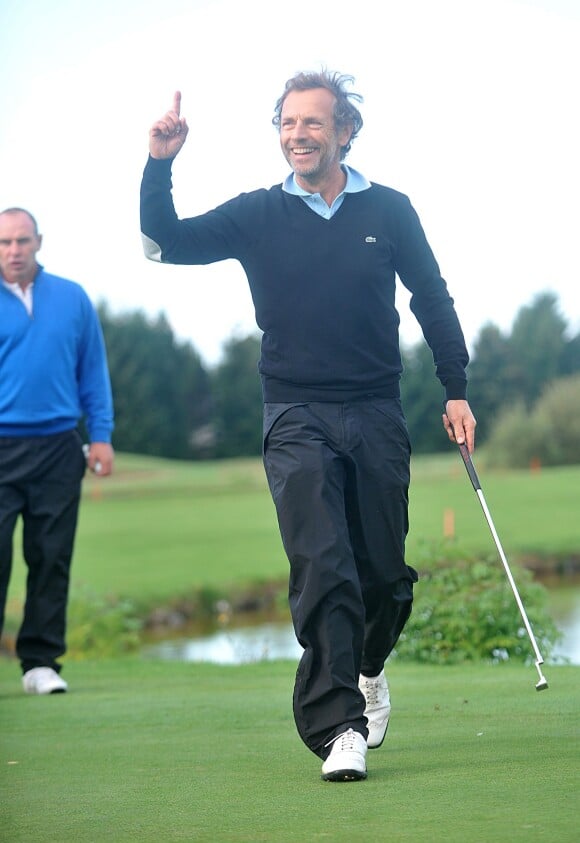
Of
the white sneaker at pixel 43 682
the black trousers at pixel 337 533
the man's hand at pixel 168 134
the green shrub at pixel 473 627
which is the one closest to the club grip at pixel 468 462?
the black trousers at pixel 337 533

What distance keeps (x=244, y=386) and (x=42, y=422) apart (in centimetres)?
5435

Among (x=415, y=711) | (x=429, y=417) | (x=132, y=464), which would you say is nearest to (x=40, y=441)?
(x=415, y=711)

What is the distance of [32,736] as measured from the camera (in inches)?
219

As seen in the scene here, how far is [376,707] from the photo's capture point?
15.9 ft

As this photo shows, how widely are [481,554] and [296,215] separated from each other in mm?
5238

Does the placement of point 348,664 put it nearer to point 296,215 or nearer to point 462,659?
point 296,215

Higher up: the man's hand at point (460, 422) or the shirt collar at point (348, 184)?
the shirt collar at point (348, 184)

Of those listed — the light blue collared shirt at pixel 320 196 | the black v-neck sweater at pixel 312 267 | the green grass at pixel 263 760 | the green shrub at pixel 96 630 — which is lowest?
the green shrub at pixel 96 630

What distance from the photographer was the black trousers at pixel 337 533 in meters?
4.32

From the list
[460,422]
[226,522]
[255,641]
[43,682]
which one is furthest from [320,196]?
[226,522]

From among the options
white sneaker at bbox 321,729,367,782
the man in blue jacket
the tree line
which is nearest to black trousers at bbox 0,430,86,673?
the man in blue jacket

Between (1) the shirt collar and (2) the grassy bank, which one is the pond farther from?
(1) the shirt collar

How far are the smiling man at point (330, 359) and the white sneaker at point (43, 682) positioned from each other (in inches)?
102

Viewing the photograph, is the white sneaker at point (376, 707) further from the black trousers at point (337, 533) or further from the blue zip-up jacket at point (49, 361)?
the blue zip-up jacket at point (49, 361)
